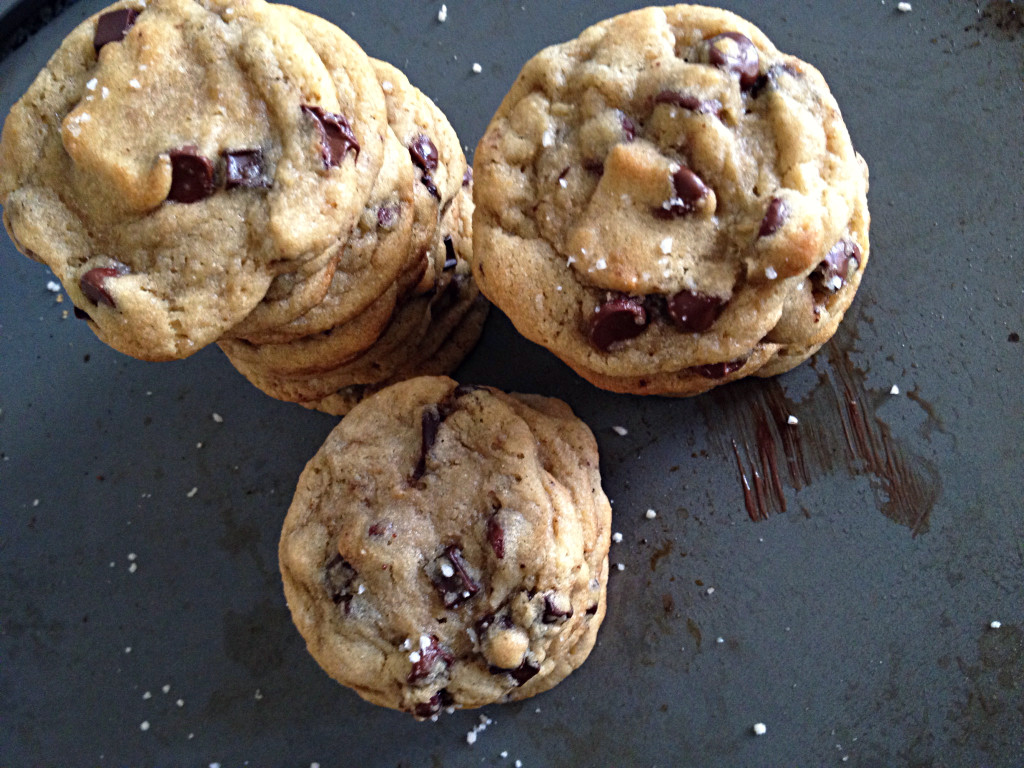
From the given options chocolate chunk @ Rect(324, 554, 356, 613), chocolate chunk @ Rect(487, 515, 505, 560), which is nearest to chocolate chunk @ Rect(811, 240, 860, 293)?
chocolate chunk @ Rect(487, 515, 505, 560)

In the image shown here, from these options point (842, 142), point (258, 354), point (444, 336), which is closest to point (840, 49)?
point (842, 142)

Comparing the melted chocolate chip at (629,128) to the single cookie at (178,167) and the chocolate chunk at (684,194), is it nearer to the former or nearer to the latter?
the chocolate chunk at (684,194)

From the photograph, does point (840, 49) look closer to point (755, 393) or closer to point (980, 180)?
point (980, 180)

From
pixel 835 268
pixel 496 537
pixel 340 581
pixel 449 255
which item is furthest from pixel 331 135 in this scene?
pixel 835 268

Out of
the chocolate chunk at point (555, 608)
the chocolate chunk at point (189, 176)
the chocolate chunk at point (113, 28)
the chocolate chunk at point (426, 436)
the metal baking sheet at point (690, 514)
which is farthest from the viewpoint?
the metal baking sheet at point (690, 514)

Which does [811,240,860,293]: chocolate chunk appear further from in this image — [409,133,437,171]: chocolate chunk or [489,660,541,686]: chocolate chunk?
[489,660,541,686]: chocolate chunk

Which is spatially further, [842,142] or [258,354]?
[258,354]

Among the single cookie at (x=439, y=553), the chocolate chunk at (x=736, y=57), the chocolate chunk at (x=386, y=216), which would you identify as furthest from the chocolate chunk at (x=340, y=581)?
the chocolate chunk at (x=736, y=57)
